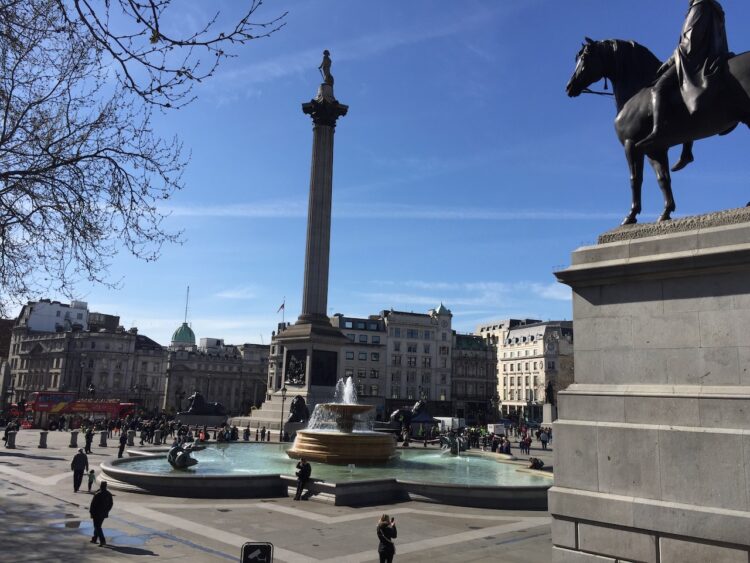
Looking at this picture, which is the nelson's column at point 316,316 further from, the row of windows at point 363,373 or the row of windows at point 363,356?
the row of windows at point 363,356

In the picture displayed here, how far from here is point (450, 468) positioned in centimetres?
2734

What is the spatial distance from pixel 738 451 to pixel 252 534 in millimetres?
11369

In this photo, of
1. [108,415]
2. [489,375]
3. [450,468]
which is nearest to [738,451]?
[450,468]

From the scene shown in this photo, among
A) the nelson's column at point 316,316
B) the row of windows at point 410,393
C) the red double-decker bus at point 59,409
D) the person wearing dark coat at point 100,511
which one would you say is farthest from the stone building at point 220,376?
the person wearing dark coat at point 100,511

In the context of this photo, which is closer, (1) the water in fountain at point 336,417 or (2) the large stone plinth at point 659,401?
(2) the large stone plinth at point 659,401

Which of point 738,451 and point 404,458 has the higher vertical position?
point 738,451

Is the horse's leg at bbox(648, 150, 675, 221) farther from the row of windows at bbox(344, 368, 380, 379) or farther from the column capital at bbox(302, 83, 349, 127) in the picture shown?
the row of windows at bbox(344, 368, 380, 379)

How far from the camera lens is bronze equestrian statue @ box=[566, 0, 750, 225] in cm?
876

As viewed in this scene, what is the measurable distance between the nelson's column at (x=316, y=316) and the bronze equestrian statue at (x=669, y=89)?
137 ft

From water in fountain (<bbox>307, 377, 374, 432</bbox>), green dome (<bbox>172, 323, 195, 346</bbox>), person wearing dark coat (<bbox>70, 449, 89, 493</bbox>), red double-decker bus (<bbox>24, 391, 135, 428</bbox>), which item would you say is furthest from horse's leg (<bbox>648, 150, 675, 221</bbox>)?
green dome (<bbox>172, 323, 195, 346</bbox>)

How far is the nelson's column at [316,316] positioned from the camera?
51.1m

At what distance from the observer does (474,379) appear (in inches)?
4631

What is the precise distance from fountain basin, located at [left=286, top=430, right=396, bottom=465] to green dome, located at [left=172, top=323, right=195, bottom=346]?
136454mm

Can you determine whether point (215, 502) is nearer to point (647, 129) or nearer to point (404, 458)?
point (404, 458)
